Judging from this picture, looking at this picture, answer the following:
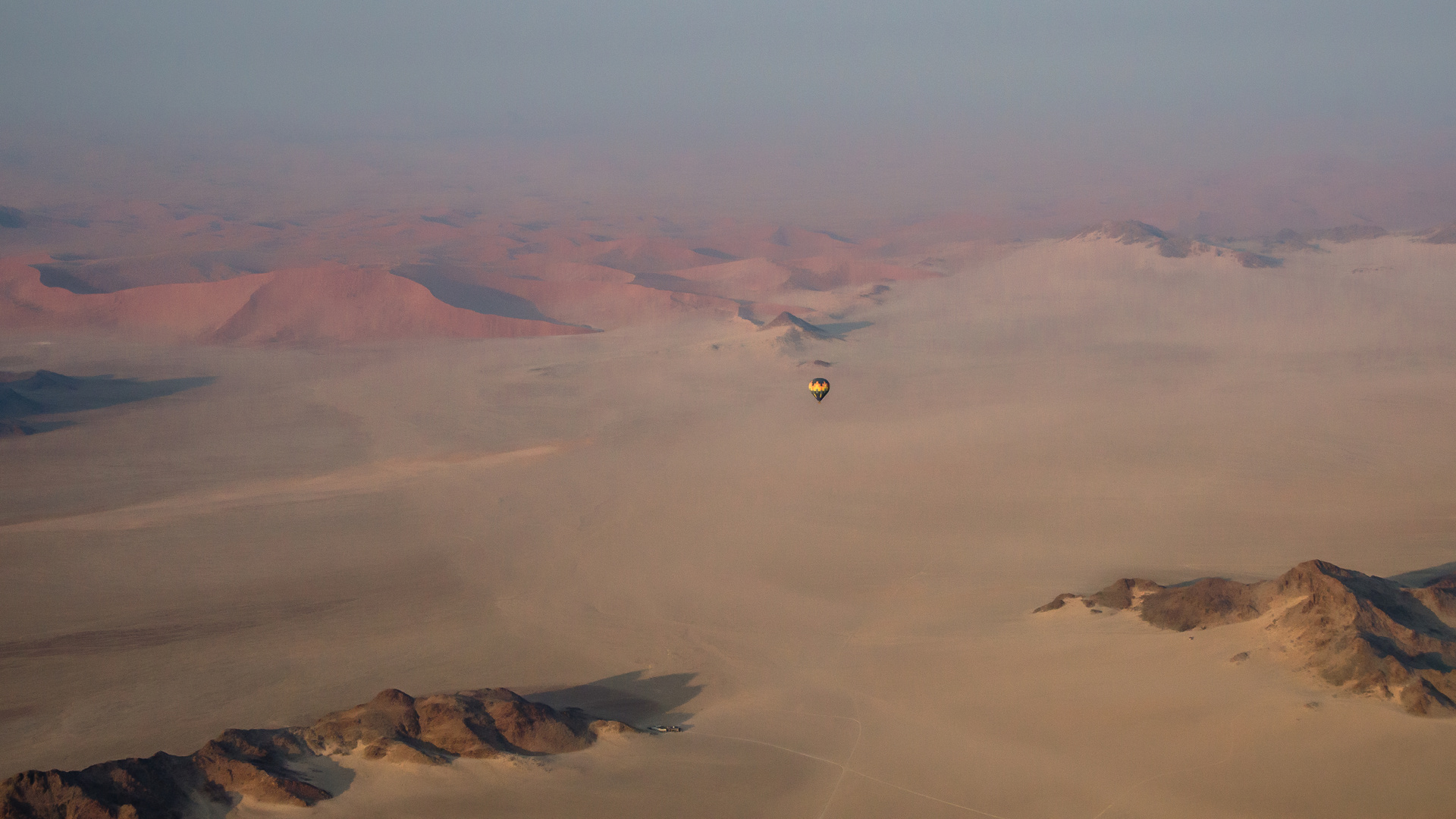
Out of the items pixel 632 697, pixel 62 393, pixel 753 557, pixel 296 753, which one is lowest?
pixel 632 697

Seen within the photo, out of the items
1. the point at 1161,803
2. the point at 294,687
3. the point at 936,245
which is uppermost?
the point at 936,245

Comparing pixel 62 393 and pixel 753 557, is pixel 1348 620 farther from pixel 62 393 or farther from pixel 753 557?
pixel 62 393

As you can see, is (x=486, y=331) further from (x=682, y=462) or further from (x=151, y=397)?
(x=682, y=462)

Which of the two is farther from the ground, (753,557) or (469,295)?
(469,295)

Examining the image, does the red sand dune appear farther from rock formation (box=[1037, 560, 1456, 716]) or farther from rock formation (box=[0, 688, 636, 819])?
rock formation (box=[1037, 560, 1456, 716])

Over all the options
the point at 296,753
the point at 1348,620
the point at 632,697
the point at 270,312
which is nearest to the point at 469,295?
the point at 270,312

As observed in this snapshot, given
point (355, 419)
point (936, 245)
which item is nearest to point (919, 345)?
point (355, 419)
